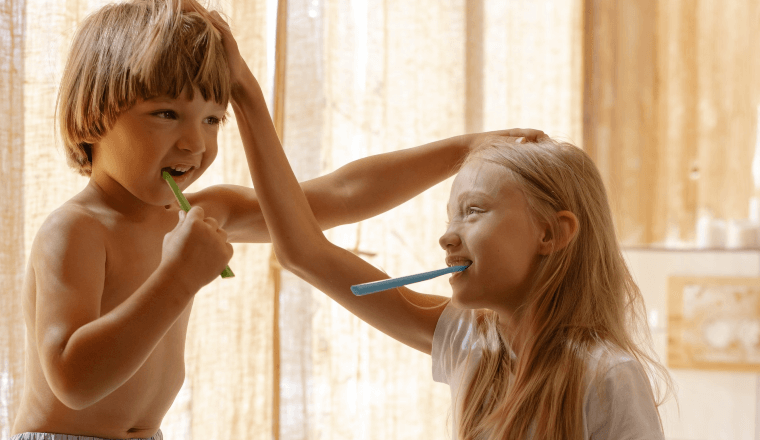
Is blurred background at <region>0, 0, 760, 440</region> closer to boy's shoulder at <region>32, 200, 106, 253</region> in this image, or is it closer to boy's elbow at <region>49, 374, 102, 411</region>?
boy's shoulder at <region>32, 200, 106, 253</region>

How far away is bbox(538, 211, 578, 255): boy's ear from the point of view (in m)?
0.65

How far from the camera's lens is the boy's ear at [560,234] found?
65cm

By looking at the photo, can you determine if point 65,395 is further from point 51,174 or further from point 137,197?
point 51,174

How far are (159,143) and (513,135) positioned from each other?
0.38 metres

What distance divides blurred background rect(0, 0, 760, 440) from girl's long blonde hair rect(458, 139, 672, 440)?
141mm

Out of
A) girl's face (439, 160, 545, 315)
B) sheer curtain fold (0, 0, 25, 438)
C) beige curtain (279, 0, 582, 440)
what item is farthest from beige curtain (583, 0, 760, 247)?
sheer curtain fold (0, 0, 25, 438)

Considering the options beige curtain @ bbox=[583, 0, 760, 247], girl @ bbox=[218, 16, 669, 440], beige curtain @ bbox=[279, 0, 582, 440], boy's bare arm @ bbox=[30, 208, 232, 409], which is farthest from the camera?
beige curtain @ bbox=[583, 0, 760, 247]

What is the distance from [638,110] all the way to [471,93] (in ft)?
1.49

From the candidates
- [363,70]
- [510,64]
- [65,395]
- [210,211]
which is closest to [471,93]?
[510,64]

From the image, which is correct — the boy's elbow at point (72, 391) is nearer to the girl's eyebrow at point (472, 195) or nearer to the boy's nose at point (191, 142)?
the boy's nose at point (191, 142)

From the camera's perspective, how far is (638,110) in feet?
4.79

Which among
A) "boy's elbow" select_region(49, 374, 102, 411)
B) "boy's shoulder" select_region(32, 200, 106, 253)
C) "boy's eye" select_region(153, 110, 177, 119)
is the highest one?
"boy's eye" select_region(153, 110, 177, 119)

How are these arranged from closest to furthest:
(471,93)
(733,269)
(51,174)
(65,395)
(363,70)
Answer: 1. (65,395)
2. (51,174)
3. (363,70)
4. (471,93)
5. (733,269)

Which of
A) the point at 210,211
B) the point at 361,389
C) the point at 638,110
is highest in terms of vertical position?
the point at 638,110
